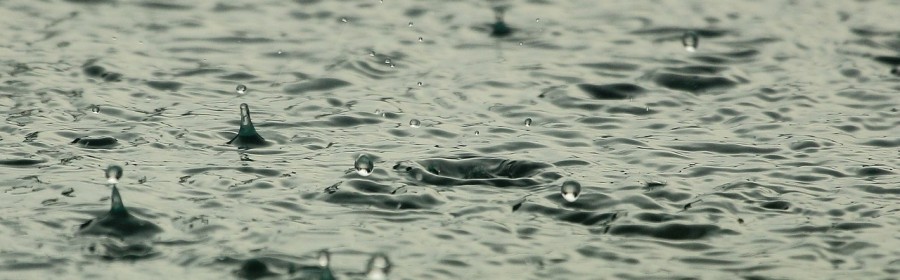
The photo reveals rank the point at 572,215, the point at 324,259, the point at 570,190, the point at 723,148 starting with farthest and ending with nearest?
the point at 723,148, the point at 570,190, the point at 572,215, the point at 324,259

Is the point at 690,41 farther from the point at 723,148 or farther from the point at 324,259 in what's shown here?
the point at 324,259

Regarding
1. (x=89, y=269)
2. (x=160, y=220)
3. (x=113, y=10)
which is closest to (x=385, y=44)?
(x=113, y=10)

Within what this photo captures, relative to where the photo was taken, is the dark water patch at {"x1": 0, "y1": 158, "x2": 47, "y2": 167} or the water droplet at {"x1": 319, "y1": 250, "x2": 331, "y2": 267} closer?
the water droplet at {"x1": 319, "y1": 250, "x2": 331, "y2": 267}

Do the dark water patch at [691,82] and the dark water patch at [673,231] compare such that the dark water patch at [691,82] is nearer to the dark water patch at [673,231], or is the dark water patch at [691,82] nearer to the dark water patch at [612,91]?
the dark water patch at [612,91]

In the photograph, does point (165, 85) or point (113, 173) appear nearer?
point (113, 173)

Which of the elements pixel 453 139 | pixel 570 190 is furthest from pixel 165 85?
pixel 570 190

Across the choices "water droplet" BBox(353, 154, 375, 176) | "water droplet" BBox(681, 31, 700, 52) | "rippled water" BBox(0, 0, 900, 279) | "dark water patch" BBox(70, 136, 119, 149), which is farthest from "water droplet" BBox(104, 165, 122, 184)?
"water droplet" BBox(681, 31, 700, 52)

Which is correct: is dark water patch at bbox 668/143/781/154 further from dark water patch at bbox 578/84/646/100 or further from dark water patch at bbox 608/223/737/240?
dark water patch at bbox 608/223/737/240

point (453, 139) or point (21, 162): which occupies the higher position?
point (453, 139)
